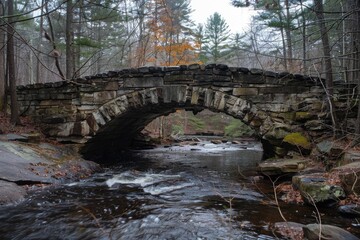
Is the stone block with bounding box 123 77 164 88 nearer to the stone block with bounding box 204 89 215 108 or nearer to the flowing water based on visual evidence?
the stone block with bounding box 204 89 215 108

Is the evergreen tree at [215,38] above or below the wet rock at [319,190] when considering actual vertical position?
above

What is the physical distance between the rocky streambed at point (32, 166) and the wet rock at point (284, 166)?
173 inches

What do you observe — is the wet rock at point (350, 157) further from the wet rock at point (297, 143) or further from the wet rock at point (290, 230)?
the wet rock at point (290, 230)

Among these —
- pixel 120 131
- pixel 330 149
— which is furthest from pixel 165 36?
pixel 330 149

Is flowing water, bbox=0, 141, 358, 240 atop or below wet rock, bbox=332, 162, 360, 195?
below

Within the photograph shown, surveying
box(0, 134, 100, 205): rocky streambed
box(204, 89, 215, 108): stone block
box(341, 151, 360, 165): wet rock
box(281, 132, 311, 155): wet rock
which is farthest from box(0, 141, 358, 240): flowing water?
box(204, 89, 215, 108): stone block

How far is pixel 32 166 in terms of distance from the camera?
21.0 feet

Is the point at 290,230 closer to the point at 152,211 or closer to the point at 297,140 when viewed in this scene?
the point at 152,211

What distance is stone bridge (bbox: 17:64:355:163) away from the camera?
7321 millimetres

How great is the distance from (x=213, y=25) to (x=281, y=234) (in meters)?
26.5

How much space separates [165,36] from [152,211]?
1375cm

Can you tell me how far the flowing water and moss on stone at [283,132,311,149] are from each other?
3.79 feet

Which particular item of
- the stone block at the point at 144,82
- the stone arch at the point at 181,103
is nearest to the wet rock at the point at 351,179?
the stone arch at the point at 181,103

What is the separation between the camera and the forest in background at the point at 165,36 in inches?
188
